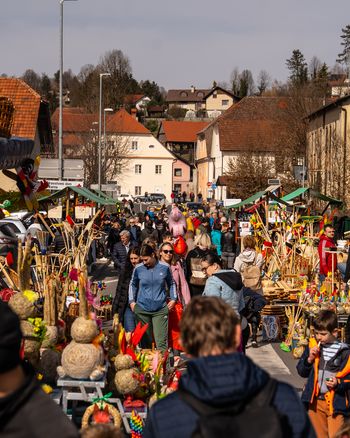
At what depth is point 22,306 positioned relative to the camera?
8203 mm

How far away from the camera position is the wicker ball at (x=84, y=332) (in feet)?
26.7

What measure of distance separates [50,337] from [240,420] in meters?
5.16

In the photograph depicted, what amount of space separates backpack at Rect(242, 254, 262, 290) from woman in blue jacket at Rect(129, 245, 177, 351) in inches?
138

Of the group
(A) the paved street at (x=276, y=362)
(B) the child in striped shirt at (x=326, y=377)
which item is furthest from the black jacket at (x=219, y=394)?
(A) the paved street at (x=276, y=362)

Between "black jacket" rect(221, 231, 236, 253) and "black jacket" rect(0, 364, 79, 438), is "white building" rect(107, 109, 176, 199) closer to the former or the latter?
"black jacket" rect(221, 231, 236, 253)

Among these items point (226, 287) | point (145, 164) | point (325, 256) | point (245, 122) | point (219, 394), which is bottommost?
point (325, 256)

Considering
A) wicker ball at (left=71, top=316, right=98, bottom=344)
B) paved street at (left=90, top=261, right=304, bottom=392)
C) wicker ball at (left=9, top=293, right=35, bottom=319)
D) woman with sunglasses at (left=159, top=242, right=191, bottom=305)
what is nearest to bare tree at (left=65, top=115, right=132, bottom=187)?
paved street at (left=90, top=261, right=304, bottom=392)

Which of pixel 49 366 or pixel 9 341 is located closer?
pixel 9 341

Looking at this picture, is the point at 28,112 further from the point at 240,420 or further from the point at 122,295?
the point at 240,420

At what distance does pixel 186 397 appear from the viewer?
138 inches

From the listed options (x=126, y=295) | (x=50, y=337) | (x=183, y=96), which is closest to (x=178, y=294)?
(x=126, y=295)

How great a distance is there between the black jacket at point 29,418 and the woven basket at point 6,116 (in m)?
5.77

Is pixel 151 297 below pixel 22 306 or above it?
below

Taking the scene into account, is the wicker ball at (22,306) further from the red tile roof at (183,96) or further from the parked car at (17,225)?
the red tile roof at (183,96)
